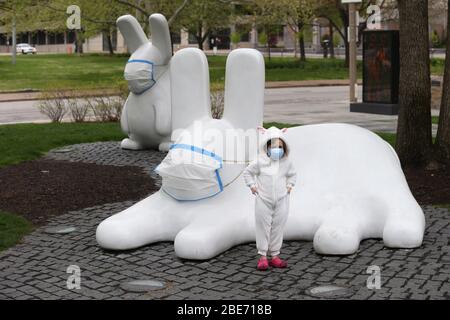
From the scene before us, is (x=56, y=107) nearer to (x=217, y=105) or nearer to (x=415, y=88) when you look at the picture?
(x=217, y=105)

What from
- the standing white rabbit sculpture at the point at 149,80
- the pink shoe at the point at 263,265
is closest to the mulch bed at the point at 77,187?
the standing white rabbit sculpture at the point at 149,80

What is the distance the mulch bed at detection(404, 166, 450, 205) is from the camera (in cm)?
795

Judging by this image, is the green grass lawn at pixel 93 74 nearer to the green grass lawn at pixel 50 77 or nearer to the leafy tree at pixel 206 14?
the green grass lawn at pixel 50 77

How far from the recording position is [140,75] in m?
10.7

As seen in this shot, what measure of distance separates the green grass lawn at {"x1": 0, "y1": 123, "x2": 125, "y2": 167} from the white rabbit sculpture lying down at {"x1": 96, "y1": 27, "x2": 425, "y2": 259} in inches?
202

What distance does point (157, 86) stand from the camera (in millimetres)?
10859

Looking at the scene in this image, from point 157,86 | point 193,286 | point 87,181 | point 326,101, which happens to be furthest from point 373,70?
point 193,286

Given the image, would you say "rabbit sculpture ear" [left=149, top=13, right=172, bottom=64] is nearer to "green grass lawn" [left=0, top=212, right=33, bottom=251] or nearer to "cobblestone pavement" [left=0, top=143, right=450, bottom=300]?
"green grass lawn" [left=0, top=212, right=33, bottom=251]

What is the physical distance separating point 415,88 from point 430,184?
4.75ft

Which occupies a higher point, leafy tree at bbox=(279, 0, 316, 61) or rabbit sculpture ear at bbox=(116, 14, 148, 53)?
leafy tree at bbox=(279, 0, 316, 61)

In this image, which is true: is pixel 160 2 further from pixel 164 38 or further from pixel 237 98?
pixel 237 98

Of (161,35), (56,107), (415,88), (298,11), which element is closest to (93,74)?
(298,11)

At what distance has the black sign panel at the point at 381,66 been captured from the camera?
17.8 m

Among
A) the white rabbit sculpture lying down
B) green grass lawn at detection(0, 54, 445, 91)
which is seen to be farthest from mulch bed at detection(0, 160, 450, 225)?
green grass lawn at detection(0, 54, 445, 91)
